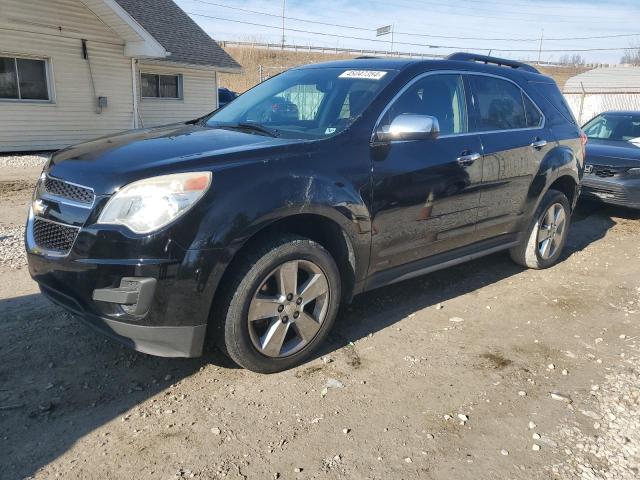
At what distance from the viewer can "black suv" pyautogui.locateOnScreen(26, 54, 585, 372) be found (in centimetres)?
270

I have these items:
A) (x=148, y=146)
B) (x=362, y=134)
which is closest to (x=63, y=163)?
(x=148, y=146)

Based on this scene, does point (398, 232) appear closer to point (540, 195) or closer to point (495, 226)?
point (495, 226)

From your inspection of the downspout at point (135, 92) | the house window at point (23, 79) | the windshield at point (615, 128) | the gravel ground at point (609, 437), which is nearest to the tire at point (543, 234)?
the gravel ground at point (609, 437)

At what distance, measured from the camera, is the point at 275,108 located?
3.97m

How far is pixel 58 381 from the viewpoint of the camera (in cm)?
309

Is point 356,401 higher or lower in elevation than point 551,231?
lower

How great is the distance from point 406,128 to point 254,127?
1.05m

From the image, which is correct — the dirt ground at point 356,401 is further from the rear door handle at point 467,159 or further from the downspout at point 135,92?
the downspout at point 135,92

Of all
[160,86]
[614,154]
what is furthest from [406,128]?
[160,86]

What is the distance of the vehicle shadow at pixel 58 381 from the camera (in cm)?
259

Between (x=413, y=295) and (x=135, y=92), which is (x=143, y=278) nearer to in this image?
(x=413, y=295)

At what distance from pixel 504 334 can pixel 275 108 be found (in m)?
2.41

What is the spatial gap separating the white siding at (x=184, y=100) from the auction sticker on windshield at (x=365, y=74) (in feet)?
44.8

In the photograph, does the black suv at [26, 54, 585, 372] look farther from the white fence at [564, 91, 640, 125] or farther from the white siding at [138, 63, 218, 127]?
the white fence at [564, 91, 640, 125]
